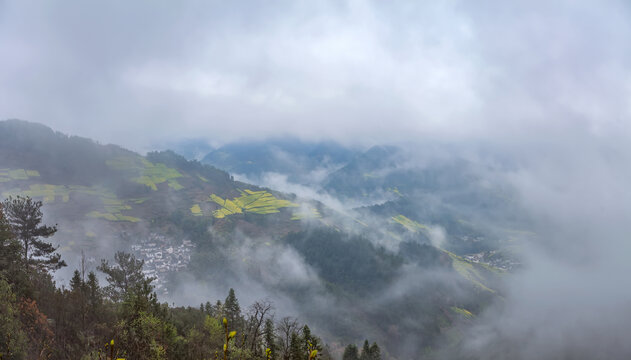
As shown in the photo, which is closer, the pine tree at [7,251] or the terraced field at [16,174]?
the pine tree at [7,251]

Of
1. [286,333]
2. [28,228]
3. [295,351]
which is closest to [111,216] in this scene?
[28,228]

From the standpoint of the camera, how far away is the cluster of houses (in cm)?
12416

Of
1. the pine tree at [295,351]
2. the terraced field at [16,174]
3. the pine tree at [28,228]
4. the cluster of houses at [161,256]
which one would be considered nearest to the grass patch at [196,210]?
the cluster of houses at [161,256]

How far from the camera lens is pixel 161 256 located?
138m

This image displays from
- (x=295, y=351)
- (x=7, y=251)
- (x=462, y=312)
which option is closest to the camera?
(x=295, y=351)

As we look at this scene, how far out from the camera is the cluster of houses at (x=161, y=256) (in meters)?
124

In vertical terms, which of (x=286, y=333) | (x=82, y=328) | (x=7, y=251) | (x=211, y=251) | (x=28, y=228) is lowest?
(x=82, y=328)

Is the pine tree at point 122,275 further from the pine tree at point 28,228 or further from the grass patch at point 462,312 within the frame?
the grass patch at point 462,312

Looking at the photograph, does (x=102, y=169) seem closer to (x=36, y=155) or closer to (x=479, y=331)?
(x=36, y=155)

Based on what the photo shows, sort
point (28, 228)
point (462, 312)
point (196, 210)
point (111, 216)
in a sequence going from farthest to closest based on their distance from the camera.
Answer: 1. point (462, 312)
2. point (196, 210)
3. point (111, 216)
4. point (28, 228)

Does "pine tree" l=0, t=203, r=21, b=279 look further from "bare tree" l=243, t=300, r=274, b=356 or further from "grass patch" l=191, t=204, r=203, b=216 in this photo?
"grass patch" l=191, t=204, r=203, b=216

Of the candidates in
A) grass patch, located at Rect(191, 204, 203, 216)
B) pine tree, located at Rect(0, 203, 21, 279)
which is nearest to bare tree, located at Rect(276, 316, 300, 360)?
pine tree, located at Rect(0, 203, 21, 279)

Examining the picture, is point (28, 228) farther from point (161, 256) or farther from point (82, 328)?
point (161, 256)

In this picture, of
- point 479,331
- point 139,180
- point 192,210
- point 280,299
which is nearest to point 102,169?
point 139,180
